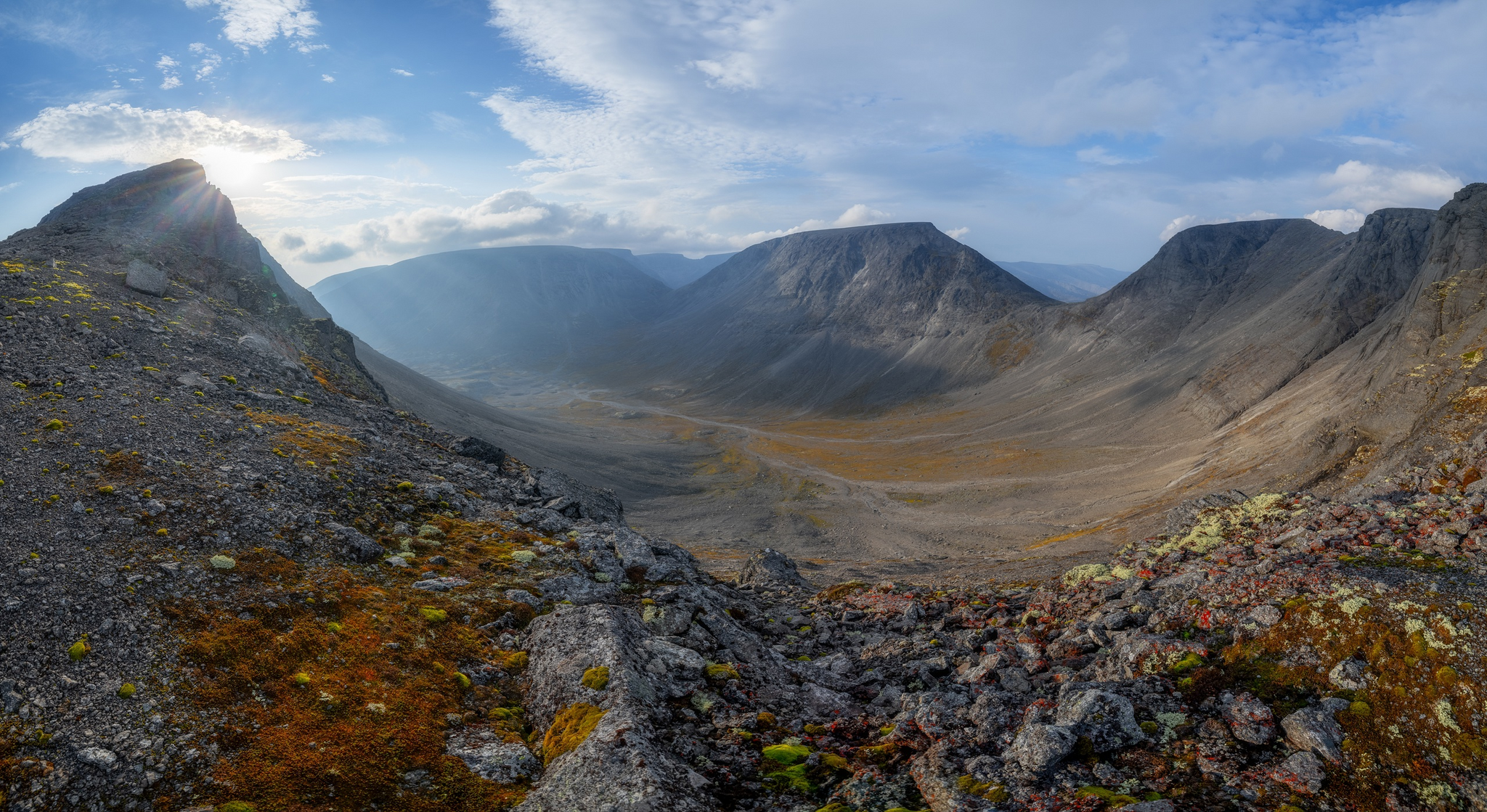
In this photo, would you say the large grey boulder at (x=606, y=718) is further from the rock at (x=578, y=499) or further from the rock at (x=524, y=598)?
the rock at (x=578, y=499)

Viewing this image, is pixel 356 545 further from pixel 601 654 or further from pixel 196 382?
pixel 196 382

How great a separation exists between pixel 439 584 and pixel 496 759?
5.98 meters

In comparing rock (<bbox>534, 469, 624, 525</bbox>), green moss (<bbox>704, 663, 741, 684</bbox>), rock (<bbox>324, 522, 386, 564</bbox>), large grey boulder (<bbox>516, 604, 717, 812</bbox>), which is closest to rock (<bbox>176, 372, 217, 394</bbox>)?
rock (<bbox>324, 522, 386, 564</bbox>)

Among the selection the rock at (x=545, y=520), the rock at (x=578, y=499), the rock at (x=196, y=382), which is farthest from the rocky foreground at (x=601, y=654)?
the rock at (x=578, y=499)

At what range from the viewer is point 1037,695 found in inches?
409

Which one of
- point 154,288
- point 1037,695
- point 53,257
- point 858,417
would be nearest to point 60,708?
point 1037,695

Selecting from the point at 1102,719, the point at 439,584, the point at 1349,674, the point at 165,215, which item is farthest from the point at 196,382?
the point at 1349,674

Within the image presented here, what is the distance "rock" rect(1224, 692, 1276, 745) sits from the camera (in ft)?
24.7

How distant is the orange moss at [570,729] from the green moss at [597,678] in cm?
32

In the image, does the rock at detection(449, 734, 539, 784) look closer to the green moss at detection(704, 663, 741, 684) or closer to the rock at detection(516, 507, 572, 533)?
the green moss at detection(704, 663, 741, 684)

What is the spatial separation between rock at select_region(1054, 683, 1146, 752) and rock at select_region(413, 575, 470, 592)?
12015mm

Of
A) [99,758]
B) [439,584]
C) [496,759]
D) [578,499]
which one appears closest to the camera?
[99,758]

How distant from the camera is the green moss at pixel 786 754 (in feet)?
29.5

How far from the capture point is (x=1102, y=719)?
8.20 m
